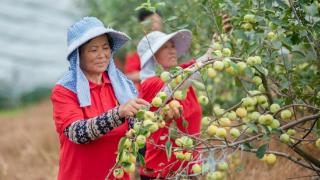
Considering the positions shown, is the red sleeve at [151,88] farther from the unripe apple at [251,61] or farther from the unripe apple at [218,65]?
the unripe apple at [218,65]

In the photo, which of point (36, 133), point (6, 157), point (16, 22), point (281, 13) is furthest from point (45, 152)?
point (16, 22)

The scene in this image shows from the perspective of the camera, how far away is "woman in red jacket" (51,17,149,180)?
3.06 metres

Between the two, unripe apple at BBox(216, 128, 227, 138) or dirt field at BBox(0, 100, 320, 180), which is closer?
unripe apple at BBox(216, 128, 227, 138)

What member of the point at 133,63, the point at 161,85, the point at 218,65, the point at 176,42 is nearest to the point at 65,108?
the point at 161,85

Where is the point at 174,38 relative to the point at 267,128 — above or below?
above

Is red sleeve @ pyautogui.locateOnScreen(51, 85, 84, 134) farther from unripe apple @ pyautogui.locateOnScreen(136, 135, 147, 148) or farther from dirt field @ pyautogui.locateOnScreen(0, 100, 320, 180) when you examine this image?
dirt field @ pyautogui.locateOnScreen(0, 100, 320, 180)

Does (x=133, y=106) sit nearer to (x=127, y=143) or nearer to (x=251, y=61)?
(x=127, y=143)

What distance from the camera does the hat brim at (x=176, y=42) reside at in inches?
152

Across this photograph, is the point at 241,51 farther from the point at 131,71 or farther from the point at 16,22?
the point at 16,22

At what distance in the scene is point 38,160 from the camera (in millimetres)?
6520

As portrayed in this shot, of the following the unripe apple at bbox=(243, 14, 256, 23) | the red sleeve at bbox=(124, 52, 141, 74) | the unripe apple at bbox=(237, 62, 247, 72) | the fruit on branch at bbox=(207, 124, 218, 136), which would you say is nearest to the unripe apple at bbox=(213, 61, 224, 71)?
the unripe apple at bbox=(237, 62, 247, 72)

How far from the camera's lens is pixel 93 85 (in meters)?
3.19

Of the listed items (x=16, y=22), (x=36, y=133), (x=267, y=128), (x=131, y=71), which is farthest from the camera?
(x=16, y=22)

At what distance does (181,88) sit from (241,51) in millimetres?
666
